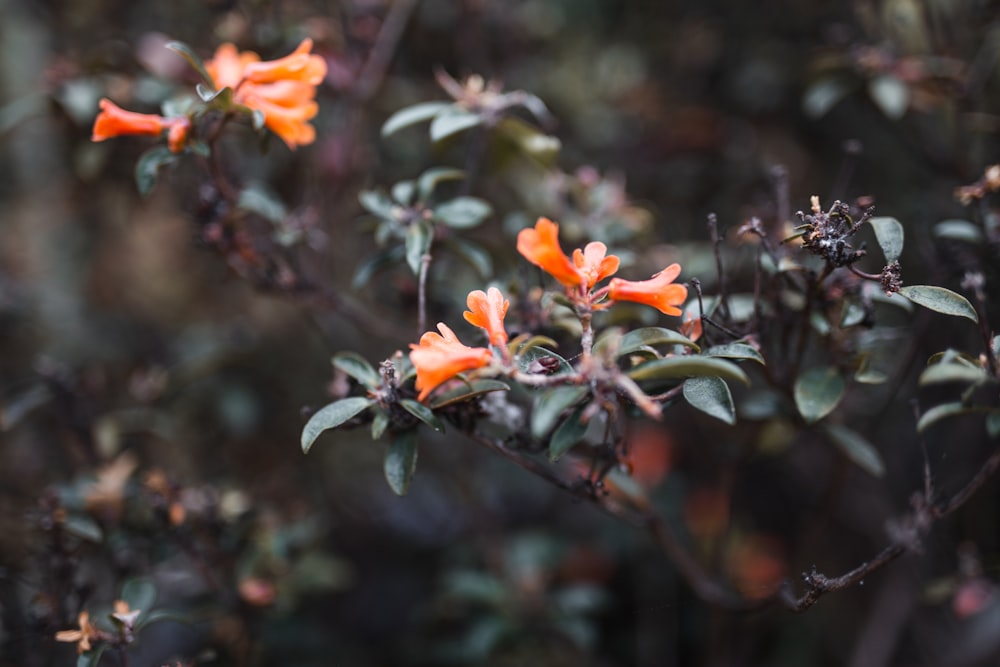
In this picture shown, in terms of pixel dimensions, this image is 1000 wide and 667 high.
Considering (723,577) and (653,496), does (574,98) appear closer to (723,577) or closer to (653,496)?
(653,496)

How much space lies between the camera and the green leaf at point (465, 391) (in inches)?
40.5

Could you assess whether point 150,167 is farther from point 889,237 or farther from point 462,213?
point 889,237

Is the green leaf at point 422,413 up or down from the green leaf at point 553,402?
down

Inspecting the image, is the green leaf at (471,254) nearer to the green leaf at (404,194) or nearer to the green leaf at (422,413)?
the green leaf at (404,194)

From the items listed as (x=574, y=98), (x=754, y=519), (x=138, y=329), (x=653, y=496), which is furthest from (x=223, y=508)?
(x=754, y=519)

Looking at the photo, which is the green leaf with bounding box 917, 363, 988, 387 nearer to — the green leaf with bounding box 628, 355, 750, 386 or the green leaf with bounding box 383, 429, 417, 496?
the green leaf with bounding box 628, 355, 750, 386

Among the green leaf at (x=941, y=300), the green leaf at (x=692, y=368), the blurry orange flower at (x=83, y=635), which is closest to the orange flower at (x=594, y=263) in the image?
the green leaf at (x=692, y=368)

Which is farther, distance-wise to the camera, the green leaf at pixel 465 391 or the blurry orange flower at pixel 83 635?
the blurry orange flower at pixel 83 635

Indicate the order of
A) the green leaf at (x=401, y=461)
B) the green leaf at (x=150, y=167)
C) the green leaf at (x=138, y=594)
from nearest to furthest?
the green leaf at (x=401, y=461) < the green leaf at (x=150, y=167) < the green leaf at (x=138, y=594)

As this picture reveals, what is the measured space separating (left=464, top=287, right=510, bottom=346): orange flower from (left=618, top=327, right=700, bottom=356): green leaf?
0.16 meters

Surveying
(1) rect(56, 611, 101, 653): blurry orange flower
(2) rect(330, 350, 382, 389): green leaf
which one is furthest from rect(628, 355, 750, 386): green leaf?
(1) rect(56, 611, 101, 653): blurry orange flower

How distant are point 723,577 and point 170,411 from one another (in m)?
1.41

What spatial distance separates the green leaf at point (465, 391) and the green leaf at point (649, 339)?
0.53 feet

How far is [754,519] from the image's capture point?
261 centimetres
